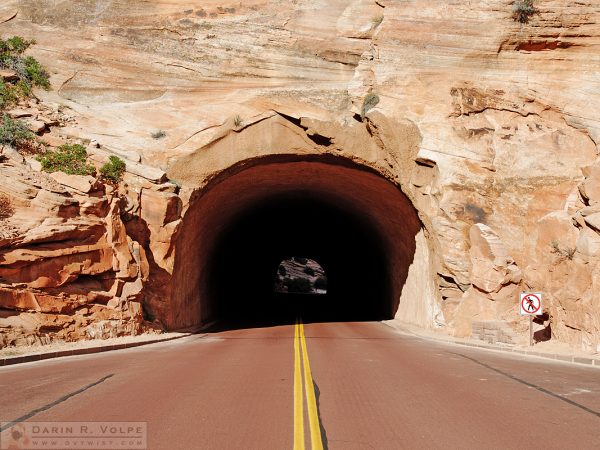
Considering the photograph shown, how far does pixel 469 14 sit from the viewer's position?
23812 millimetres

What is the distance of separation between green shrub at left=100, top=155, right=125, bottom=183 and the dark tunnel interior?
10.3 m

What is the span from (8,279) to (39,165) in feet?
15.8

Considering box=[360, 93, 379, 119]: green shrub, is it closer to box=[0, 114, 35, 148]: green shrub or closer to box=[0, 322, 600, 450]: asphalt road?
box=[0, 322, 600, 450]: asphalt road

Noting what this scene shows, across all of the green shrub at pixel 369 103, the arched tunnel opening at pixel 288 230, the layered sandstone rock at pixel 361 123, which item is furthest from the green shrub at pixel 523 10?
the arched tunnel opening at pixel 288 230

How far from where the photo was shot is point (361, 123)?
77.5ft

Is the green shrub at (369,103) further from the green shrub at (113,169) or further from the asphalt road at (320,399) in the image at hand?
the asphalt road at (320,399)

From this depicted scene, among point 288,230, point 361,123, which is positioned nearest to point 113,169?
point 361,123

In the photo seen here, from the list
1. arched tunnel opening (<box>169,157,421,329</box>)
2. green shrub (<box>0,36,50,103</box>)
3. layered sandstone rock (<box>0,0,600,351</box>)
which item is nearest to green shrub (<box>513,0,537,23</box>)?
layered sandstone rock (<box>0,0,600,351</box>)

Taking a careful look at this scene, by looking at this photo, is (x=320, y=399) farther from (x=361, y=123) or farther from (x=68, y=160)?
(x=361, y=123)

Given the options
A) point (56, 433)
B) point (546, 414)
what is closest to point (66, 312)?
point (56, 433)

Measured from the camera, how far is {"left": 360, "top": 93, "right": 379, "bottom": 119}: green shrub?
2338 centimetres

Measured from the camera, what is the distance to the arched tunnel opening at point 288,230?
79.8 feet

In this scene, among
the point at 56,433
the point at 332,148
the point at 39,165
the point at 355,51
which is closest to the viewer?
the point at 56,433

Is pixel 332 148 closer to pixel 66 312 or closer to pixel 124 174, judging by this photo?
pixel 124 174
